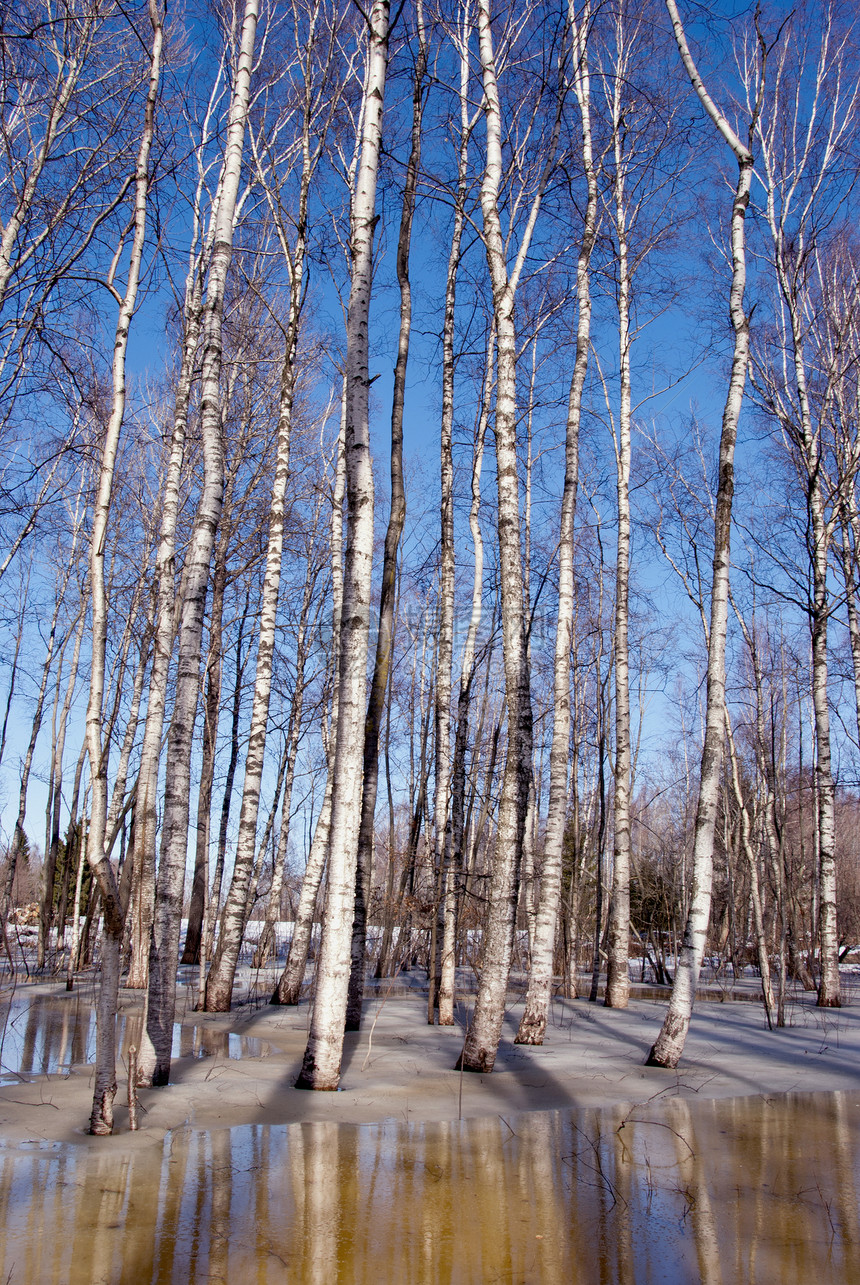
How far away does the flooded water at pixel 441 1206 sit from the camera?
3.14 metres

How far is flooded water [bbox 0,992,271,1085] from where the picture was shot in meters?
6.86

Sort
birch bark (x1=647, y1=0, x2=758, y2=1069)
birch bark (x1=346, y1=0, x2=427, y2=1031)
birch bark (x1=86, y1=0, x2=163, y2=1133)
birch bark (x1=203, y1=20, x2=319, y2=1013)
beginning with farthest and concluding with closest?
birch bark (x1=203, y1=20, x2=319, y2=1013)
birch bark (x1=346, y1=0, x2=427, y2=1031)
birch bark (x1=647, y1=0, x2=758, y2=1069)
birch bark (x1=86, y1=0, x2=163, y2=1133)

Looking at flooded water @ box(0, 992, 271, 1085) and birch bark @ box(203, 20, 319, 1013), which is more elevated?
birch bark @ box(203, 20, 319, 1013)

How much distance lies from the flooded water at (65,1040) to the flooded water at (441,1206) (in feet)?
8.80

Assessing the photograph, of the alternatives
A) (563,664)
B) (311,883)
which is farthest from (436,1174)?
(311,883)

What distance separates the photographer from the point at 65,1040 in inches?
318

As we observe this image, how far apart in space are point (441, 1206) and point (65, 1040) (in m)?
5.79

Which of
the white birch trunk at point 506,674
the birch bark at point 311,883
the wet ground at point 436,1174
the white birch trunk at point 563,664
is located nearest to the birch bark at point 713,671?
the wet ground at point 436,1174

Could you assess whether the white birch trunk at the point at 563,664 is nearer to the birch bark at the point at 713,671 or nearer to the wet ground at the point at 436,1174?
the wet ground at the point at 436,1174

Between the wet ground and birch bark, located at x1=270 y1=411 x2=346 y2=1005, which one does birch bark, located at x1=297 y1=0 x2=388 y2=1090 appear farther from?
birch bark, located at x1=270 y1=411 x2=346 y2=1005

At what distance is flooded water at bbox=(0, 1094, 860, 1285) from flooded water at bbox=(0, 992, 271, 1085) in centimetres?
268

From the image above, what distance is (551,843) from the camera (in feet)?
28.6

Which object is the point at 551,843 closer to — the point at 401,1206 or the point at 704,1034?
the point at 704,1034

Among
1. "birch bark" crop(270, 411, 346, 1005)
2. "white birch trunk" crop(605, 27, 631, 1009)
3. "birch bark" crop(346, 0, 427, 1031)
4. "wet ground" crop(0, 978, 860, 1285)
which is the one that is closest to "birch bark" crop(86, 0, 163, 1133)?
"wet ground" crop(0, 978, 860, 1285)
